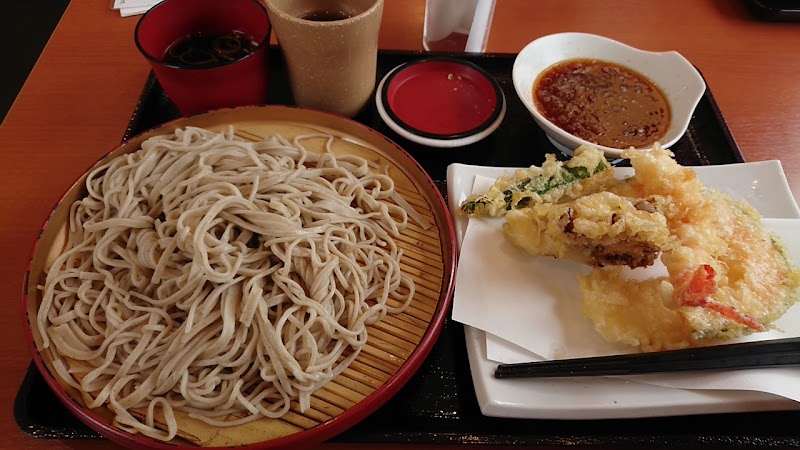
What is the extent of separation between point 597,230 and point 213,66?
51.0 inches

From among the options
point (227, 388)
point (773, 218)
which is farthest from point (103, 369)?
point (773, 218)

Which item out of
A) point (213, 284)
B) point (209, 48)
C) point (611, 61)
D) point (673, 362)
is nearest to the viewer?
point (673, 362)

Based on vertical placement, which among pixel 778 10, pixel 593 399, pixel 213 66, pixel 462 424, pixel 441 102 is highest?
pixel 778 10

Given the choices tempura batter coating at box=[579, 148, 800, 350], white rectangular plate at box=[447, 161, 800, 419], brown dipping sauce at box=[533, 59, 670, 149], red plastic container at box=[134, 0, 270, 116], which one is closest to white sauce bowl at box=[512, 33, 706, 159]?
brown dipping sauce at box=[533, 59, 670, 149]

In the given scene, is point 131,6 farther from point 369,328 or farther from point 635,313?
point 635,313

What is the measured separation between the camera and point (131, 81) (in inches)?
86.8

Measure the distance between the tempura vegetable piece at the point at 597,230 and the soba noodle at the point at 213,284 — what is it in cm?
38

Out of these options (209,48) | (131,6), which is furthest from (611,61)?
(131,6)

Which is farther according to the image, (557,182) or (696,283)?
(557,182)

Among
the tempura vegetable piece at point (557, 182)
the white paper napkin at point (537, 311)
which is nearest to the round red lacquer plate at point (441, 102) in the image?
the tempura vegetable piece at point (557, 182)

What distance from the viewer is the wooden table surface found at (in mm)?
1744

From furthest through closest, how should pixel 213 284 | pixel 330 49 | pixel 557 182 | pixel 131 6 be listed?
pixel 131 6, pixel 330 49, pixel 557 182, pixel 213 284

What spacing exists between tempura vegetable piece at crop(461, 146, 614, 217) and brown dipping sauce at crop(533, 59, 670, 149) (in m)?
0.25

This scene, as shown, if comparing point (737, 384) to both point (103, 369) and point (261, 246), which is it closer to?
point (261, 246)
